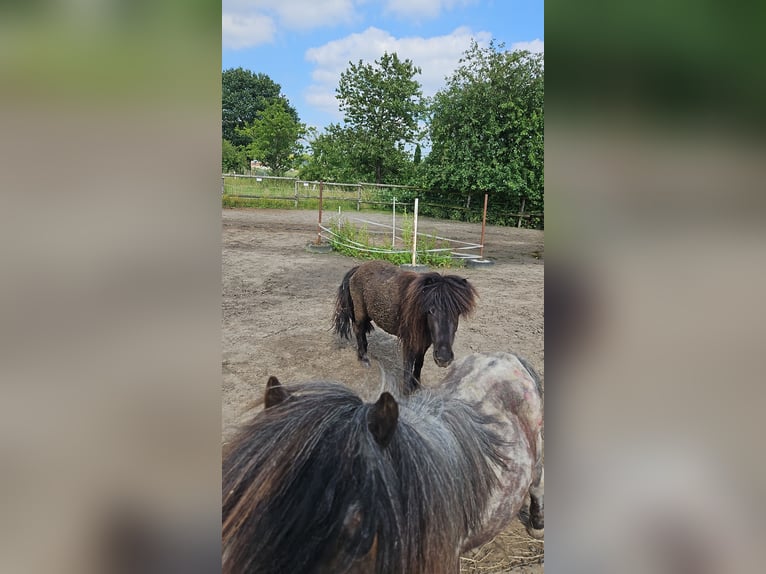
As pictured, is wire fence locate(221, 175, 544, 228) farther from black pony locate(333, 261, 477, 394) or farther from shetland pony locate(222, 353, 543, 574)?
shetland pony locate(222, 353, 543, 574)

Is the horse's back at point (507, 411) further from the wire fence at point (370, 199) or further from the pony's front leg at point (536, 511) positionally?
the wire fence at point (370, 199)

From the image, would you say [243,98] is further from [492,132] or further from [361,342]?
[361,342]

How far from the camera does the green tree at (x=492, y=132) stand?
122 cm

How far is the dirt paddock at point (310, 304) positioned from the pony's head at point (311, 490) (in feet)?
2.85

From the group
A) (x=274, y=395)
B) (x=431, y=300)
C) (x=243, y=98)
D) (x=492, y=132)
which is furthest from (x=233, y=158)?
(x=431, y=300)

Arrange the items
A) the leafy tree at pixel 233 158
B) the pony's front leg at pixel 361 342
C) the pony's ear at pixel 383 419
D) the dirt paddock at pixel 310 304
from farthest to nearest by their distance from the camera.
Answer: the pony's front leg at pixel 361 342, the dirt paddock at pixel 310 304, the leafy tree at pixel 233 158, the pony's ear at pixel 383 419

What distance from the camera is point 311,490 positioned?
2.03ft

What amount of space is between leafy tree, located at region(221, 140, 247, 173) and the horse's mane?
1.13m

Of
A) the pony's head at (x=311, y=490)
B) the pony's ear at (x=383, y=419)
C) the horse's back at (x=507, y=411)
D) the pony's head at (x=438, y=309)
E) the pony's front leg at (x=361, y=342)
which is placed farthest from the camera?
the pony's front leg at (x=361, y=342)

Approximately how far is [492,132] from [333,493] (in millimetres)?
1217

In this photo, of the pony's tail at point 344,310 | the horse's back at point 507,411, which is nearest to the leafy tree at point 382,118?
the horse's back at point 507,411
